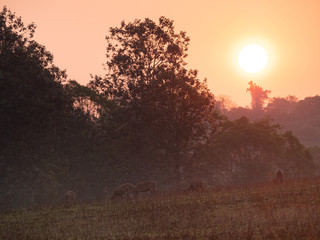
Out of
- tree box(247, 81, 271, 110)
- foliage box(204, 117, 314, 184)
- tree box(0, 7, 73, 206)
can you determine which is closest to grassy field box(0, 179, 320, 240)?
tree box(0, 7, 73, 206)

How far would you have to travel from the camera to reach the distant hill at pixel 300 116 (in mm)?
131875

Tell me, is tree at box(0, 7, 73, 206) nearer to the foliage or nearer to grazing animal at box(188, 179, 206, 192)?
grazing animal at box(188, 179, 206, 192)

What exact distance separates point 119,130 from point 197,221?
102 feet

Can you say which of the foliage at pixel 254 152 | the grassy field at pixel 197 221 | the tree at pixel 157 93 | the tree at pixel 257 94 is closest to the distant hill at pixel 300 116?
the tree at pixel 257 94

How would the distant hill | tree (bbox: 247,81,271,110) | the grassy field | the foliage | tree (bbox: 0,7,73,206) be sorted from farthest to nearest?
tree (bbox: 247,81,271,110) → the distant hill → the foliage → tree (bbox: 0,7,73,206) → the grassy field

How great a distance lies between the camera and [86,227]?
61.0ft

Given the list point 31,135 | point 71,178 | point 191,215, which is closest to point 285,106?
point 71,178

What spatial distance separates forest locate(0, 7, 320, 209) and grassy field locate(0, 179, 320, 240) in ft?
41.1

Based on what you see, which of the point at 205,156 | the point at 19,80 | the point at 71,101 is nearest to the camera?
the point at 19,80

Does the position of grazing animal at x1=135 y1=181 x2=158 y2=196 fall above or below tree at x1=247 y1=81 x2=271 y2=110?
below

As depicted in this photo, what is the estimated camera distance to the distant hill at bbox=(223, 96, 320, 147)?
13188cm

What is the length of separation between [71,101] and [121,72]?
1260 centimetres

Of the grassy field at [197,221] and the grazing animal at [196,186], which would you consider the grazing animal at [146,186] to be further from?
the grassy field at [197,221]

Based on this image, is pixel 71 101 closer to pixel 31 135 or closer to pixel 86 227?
pixel 31 135
